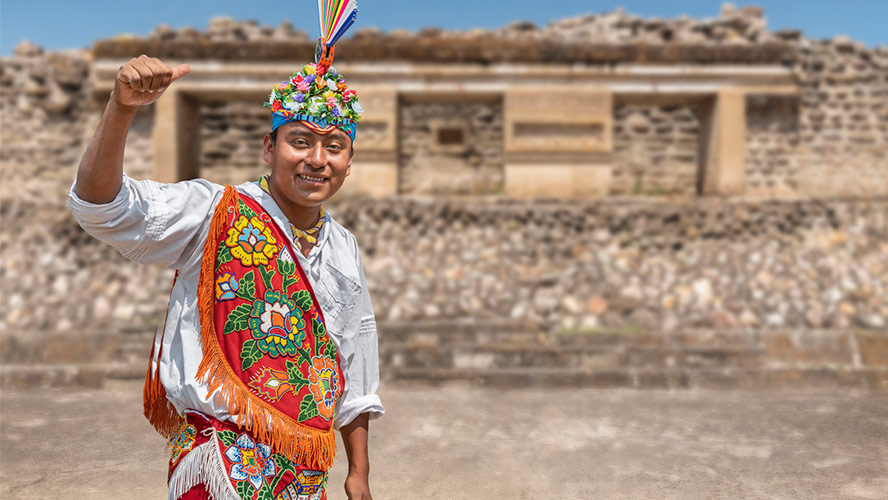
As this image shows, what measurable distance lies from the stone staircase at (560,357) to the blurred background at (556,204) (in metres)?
0.02

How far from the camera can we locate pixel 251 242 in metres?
1.37

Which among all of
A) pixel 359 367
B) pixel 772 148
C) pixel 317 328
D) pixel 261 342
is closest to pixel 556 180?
pixel 772 148

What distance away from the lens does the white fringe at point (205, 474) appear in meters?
1.23

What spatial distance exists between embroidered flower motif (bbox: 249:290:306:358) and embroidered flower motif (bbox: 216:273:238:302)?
0.05 m

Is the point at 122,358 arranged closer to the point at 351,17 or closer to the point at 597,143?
the point at 351,17

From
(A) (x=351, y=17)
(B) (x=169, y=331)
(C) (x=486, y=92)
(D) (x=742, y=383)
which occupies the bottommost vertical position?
(D) (x=742, y=383)

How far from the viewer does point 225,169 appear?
10297mm

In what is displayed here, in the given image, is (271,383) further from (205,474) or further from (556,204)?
(556,204)

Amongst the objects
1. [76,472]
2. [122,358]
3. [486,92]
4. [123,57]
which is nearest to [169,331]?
[76,472]

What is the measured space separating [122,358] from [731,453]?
14.3 ft

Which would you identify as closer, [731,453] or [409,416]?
[731,453]

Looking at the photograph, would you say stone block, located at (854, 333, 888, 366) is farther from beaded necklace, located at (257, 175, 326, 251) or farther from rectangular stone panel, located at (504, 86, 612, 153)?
beaded necklace, located at (257, 175, 326, 251)

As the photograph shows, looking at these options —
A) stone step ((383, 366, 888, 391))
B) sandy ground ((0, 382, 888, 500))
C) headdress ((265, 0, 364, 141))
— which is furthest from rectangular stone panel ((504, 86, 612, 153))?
headdress ((265, 0, 364, 141))

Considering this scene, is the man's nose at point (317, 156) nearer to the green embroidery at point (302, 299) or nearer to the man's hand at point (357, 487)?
the green embroidery at point (302, 299)
